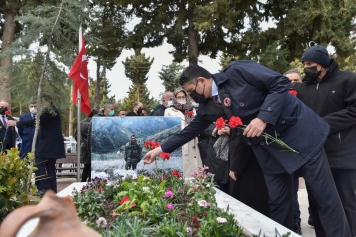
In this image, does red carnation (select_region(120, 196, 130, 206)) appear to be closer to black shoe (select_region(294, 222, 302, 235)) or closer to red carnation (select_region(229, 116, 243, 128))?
red carnation (select_region(229, 116, 243, 128))

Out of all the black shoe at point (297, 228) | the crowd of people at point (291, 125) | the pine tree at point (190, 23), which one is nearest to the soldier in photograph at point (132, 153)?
the crowd of people at point (291, 125)

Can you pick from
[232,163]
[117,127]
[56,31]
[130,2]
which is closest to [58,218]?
[232,163]

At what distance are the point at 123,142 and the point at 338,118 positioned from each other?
126 inches

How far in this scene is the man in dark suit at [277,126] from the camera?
282 centimetres

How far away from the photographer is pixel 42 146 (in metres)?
6.67

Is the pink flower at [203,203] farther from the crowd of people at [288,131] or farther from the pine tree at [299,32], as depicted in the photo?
the pine tree at [299,32]

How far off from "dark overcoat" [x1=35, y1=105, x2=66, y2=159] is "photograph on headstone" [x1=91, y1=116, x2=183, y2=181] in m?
1.25

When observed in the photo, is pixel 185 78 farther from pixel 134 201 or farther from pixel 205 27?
pixel 205 27

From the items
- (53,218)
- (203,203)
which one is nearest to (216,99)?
(203,203)

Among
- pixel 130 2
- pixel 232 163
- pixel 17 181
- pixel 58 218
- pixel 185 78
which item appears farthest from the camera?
pixel 130 2

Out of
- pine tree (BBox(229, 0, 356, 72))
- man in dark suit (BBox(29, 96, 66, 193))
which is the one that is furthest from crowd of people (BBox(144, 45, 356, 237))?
pine tree (BBox(229, 0, 356, 72))

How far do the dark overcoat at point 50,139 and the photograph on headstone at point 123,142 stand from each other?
1251 millimetres

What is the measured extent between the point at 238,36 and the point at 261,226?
1370 centimetres

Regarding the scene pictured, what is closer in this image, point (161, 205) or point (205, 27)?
point (161, 205)
